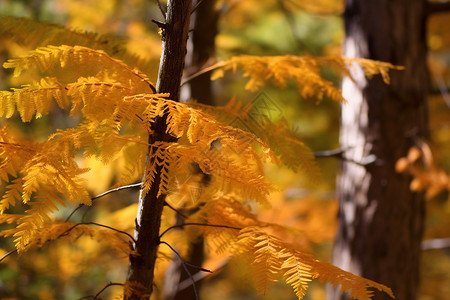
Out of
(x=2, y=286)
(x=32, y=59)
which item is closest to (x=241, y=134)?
(x=32, y=59)

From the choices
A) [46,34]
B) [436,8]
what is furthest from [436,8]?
[46,34]

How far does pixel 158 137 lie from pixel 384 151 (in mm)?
2052

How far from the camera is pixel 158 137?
5.21 ft

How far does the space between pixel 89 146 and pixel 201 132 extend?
0.35 meters

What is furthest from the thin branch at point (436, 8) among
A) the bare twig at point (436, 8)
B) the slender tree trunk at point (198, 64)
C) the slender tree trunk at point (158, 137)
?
the slender tree trunk at point (158, 137)

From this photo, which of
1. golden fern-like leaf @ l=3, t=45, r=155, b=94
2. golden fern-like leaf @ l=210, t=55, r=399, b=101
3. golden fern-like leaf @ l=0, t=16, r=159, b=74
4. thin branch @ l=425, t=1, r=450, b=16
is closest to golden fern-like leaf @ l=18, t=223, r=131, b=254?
golden fern-like leaf @ l=3, t=45, r=155, b=94

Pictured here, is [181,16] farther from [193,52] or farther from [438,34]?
[438,34]

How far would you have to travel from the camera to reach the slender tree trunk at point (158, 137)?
160 cm

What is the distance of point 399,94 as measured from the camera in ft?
10.2

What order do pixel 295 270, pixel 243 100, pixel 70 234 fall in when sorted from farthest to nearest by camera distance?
pixel 243 100 → pixel 70 234 → pixel 295 270

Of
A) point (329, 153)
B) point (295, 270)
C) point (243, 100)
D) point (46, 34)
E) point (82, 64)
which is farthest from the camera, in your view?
point (243, 100)

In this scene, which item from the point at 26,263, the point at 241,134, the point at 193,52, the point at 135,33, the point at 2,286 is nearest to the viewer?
the point at 241,134

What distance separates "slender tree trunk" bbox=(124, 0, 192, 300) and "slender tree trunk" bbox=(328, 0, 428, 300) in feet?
5.74

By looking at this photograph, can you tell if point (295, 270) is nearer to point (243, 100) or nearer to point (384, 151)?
point (384, 151)
